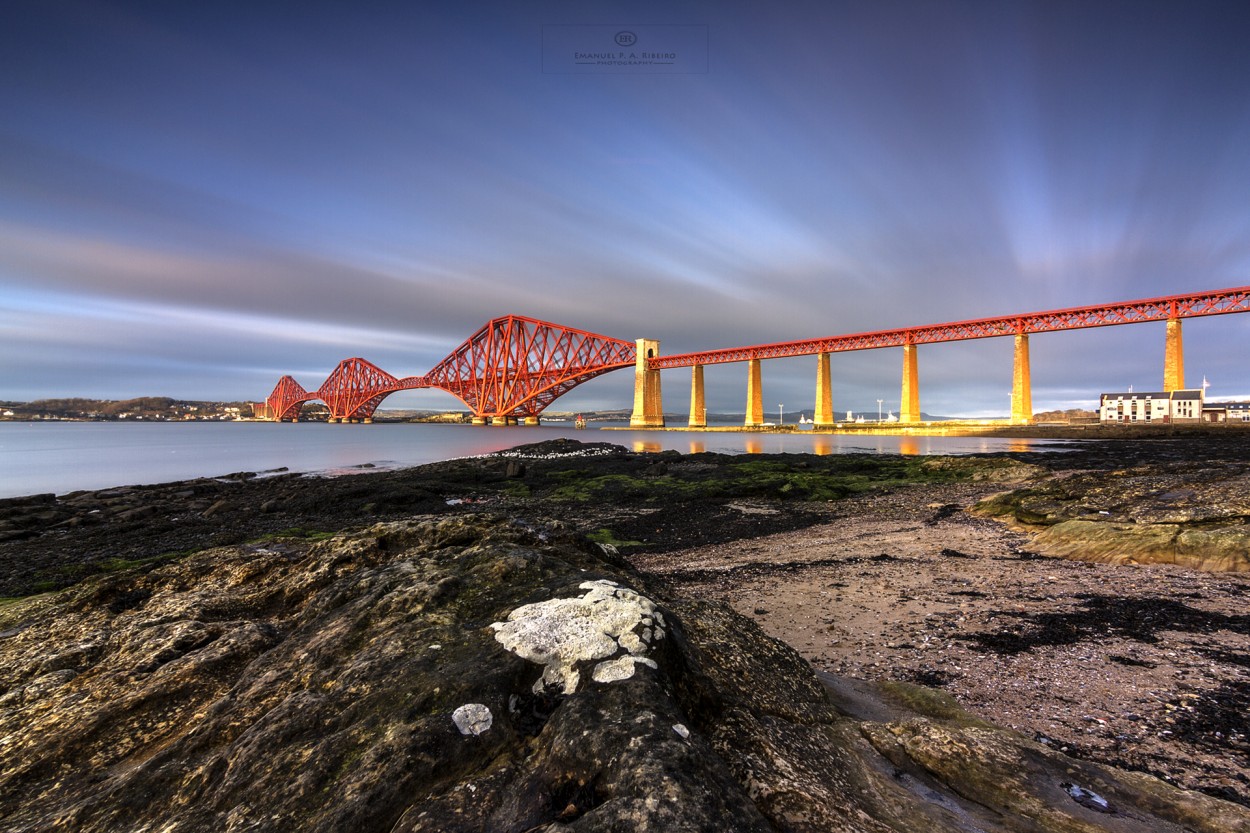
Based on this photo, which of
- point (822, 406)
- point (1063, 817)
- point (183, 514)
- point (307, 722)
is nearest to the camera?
point (307, 722)

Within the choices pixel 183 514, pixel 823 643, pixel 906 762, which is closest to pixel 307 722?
pixel 906 762

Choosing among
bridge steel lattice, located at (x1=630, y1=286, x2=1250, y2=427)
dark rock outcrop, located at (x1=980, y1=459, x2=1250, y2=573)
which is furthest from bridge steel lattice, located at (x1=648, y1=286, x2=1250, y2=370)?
dark rock outcrop, located at (x1=980, y1=459, x2=1250, y2=573)

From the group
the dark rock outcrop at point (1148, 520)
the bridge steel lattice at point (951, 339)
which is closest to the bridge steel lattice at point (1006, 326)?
the bridge steel lattice at point (951, 339)

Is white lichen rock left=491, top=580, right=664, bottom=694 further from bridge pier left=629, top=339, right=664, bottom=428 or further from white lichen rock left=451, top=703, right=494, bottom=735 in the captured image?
bridge pier left=629, top=339, right=664, bottom=428

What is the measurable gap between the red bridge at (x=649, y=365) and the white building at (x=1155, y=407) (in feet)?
15.8

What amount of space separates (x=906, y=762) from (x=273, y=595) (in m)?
3.78

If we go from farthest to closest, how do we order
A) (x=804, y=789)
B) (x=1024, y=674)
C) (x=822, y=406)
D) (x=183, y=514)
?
(x=822, y=406), (x=183, y=514), (x=1024, y=674), (x=804, y=789)

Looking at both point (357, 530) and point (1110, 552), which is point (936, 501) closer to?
point (1110, 552)

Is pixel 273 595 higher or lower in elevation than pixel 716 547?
higher

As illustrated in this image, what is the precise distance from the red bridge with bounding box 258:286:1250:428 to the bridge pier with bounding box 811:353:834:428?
0.51ft

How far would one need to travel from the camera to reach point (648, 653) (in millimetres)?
2090

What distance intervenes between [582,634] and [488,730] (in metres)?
0.51

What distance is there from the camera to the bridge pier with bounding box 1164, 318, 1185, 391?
179 ft

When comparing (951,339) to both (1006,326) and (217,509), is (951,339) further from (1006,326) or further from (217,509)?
(217,509)
